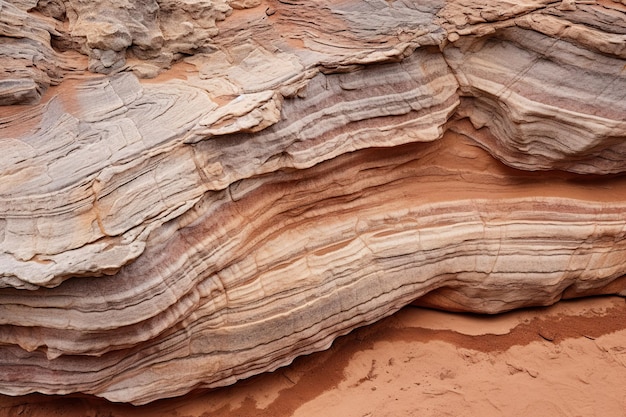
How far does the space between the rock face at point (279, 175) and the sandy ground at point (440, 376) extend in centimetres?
26

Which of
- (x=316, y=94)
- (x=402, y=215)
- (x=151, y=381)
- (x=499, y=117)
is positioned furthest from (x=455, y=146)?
(x=151, y=381)

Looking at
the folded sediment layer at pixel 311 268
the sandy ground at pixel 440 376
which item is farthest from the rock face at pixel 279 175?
the sandy ground at pixel 440 376

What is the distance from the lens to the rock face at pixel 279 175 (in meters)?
3.04

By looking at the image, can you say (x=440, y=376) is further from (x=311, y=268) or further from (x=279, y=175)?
(x=279, y=175)

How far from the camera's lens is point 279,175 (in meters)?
3.55

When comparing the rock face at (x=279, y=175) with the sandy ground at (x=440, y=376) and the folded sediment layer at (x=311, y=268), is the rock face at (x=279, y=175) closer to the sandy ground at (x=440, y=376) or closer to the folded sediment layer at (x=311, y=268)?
the folded sediment layer at (x=311, y=268)

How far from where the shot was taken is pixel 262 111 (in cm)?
335

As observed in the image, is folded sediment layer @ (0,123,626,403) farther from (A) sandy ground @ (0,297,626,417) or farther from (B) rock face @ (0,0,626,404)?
(A) sandy ground @ (0,297,626,417)

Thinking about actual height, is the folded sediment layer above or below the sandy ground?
above

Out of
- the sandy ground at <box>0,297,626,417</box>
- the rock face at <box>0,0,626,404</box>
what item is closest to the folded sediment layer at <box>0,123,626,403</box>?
the rock face at <box>0,0,626,404</box>

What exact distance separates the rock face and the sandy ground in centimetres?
26

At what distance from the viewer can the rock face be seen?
3039 millimetres

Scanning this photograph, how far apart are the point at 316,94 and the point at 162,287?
1.58 m

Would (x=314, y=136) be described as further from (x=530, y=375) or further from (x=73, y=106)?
(x=530, y=375)
